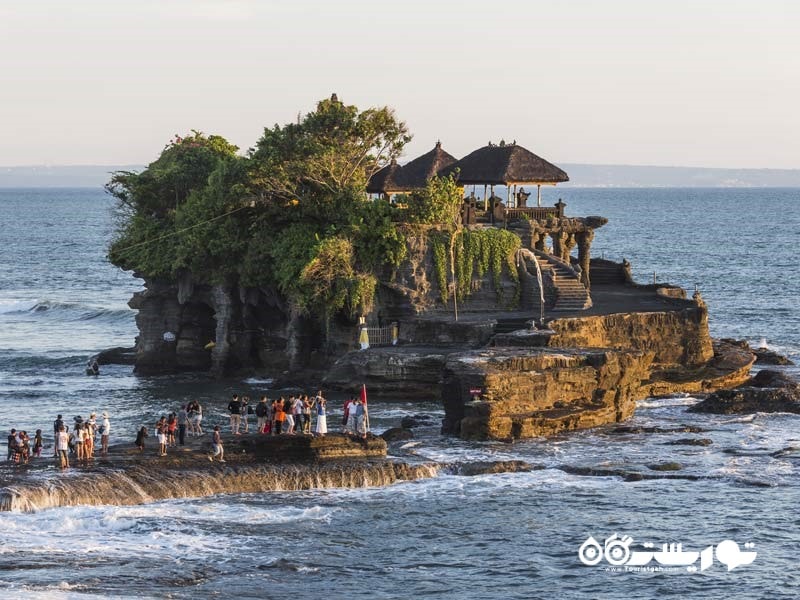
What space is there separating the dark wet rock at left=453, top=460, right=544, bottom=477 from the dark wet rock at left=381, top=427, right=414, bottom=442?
4252 mm

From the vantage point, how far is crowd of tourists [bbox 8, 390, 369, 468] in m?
42.2

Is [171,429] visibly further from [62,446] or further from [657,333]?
[657,333]

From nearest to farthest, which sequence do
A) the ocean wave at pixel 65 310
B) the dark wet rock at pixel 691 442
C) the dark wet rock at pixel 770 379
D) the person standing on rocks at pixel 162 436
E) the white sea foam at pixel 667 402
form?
1. the person standing on rocks at pixel 162 436
2. the dark wet rock at pixel 691 442
3. the white sea foam at pixel 667 402
4. the dark wet rock at pixel 770 379
5. the ocean wave at pixel 65 310

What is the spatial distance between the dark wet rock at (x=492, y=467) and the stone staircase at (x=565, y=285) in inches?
692

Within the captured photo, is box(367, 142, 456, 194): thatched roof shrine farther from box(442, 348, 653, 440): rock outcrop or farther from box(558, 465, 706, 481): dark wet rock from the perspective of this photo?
box(558, 465, 706, 481): dark wet rock

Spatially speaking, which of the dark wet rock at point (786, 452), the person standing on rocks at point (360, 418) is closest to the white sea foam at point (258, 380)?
the person standing on rocks at point (360, 418)

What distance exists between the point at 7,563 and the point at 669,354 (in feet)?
113

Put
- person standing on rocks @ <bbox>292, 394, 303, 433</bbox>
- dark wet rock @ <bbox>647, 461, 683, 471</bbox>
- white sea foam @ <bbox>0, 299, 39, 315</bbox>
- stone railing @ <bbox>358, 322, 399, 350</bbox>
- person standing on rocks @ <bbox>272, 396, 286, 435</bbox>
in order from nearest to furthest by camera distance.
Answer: dark wet rock @ <bbox>647, 461, 683, 471</bbox>, person standing on rocks @ <bbox>272, 396, 286, 435</bbox>, person standing on rocks @ <bbox>292, 394, 303, 433</bbox>, stone railing @ <bbox>358, 322, 399, 350</bbox>, white sea foam @ <bbox>0, 299, 39, 315</bbox>

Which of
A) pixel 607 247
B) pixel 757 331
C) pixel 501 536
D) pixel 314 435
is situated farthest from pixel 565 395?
pixel 607 247

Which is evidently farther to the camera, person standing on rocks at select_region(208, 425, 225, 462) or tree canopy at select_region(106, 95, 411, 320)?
tree canopy at select_region(106, 95, 411, 320)

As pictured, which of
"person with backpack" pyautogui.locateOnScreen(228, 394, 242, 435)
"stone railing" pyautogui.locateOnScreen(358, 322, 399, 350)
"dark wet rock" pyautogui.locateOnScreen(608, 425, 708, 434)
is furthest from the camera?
"stone railing" pyautogui.locateOnScreen(358, 322, 399, 350)

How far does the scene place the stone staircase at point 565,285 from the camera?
203 feet

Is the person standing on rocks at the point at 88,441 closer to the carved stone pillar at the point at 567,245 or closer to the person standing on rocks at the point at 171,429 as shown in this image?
the person standing on rocks at the point at 171,429
